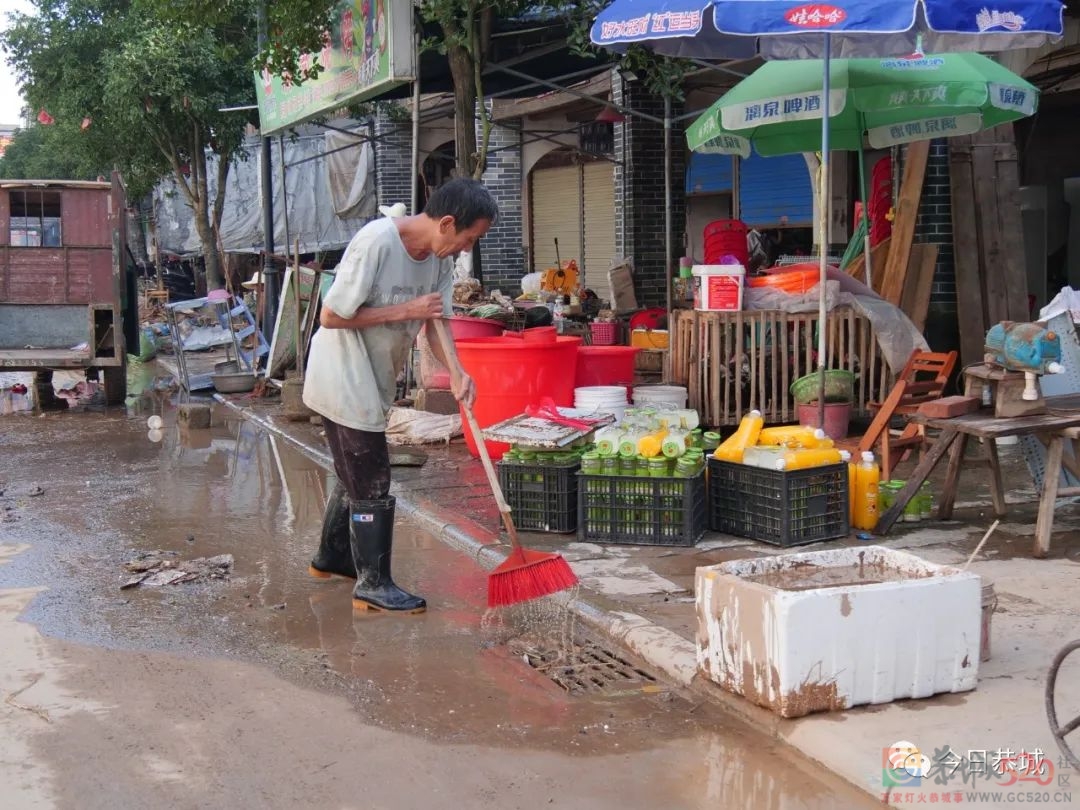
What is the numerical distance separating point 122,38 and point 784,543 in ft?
62.0

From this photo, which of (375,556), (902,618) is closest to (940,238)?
(375,556)

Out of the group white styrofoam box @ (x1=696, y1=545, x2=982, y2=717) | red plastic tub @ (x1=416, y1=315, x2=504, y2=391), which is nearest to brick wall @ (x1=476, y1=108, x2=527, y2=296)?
red plastic tub @ (x1=416, y1=315, x2=504, y2=391)

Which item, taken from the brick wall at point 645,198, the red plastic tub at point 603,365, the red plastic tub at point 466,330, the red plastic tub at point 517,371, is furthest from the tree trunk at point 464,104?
the brick wall at point 645,198

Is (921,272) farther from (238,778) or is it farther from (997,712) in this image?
(238,778)

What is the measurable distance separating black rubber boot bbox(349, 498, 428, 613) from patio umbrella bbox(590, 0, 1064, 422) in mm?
3222

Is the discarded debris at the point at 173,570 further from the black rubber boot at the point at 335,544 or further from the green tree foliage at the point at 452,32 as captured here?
the green tree foliage at the point at 452,32

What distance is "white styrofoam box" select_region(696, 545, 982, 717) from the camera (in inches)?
157

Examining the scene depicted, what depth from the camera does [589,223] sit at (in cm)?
1819

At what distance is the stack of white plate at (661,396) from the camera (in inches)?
343

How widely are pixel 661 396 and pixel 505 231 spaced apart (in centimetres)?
984

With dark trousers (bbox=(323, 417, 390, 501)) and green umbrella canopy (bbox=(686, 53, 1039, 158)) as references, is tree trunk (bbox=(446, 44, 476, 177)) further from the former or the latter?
dark trousers (bbox=(323, 417, 390, 501))

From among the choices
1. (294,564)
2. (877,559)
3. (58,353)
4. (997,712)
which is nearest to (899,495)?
(877,559)

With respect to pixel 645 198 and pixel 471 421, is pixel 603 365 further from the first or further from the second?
pixel 645 198

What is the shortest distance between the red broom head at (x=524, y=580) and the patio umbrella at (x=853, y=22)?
9.80ft
